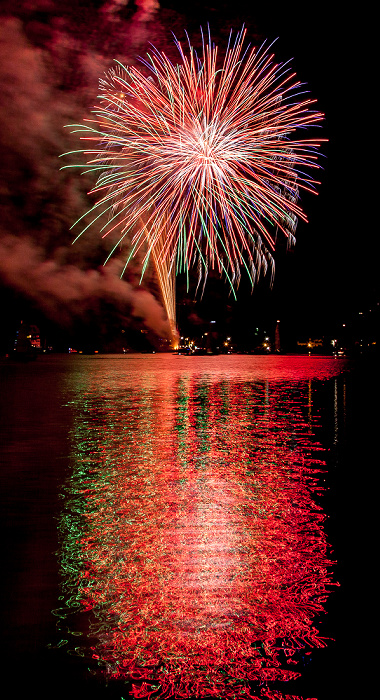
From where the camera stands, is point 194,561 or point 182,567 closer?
point 182,567

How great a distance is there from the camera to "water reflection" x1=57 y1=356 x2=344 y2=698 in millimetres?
2906

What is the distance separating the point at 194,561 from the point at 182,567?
138mm

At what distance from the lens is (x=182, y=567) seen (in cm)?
408

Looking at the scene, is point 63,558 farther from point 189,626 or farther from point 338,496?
point 338,496

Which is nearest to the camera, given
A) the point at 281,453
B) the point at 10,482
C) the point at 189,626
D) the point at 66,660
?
the point at 66,660

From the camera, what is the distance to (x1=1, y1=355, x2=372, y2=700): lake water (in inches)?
111

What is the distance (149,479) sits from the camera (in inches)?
270

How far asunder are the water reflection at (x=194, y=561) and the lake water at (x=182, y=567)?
0.01 m

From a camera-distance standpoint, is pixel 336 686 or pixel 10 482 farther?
pixel 10 482

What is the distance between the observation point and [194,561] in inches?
165

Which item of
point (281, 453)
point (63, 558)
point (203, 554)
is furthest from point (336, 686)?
point (281, 453)

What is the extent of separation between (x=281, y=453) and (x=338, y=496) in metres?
2.36

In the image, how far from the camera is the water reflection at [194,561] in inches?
114

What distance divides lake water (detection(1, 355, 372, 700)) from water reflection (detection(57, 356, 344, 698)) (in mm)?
11
